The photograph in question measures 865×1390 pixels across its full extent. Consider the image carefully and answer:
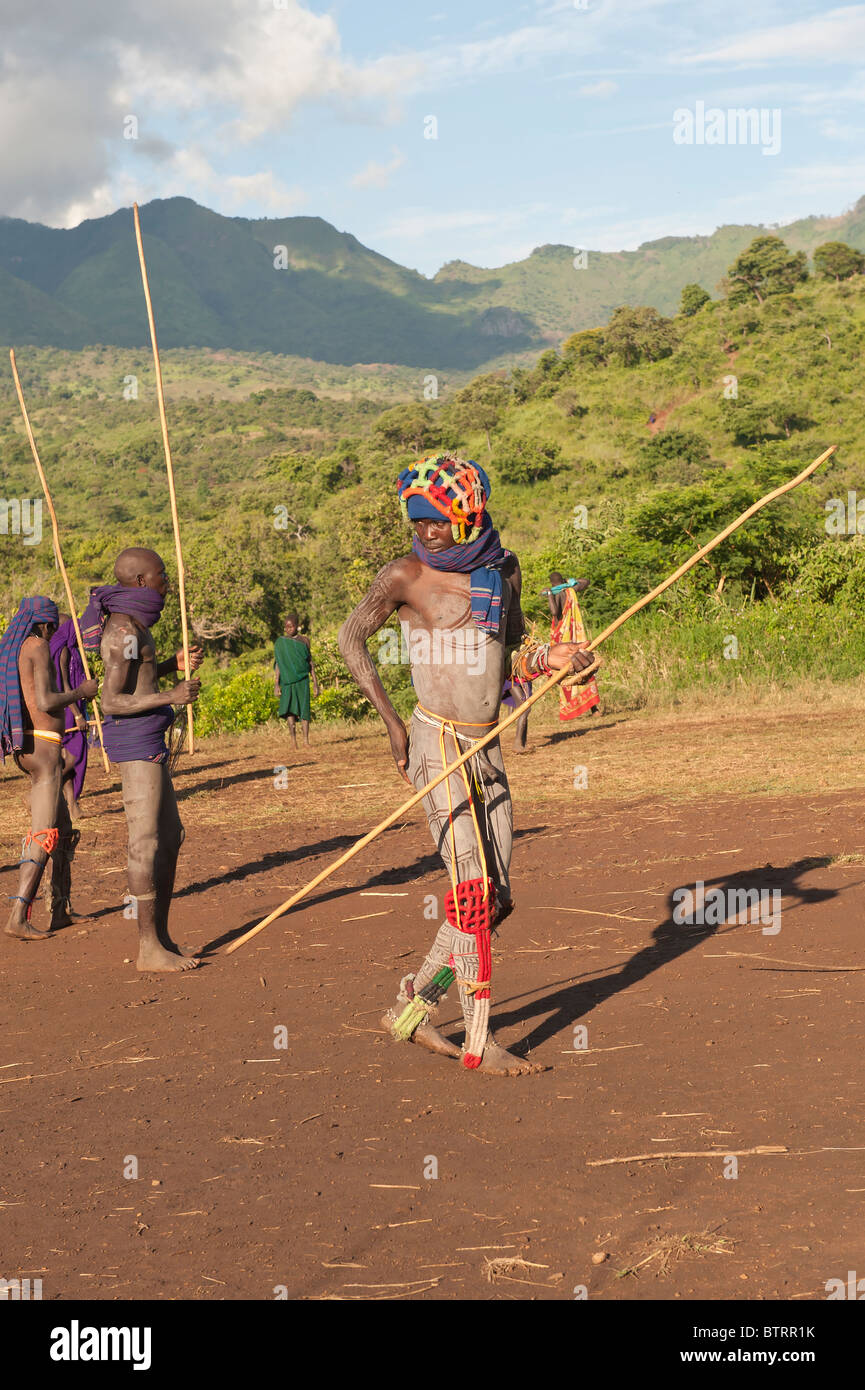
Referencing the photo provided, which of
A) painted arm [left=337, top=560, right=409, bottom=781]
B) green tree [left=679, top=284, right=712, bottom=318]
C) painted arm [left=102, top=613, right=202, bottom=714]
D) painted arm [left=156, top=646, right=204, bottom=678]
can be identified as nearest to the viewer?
painted arm [left=337, top=560, right=409, bottom=781]

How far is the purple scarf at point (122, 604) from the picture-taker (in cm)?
627

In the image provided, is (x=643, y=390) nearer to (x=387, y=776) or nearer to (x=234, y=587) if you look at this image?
(x=234, y=587)

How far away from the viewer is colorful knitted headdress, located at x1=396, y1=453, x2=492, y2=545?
15.1ft

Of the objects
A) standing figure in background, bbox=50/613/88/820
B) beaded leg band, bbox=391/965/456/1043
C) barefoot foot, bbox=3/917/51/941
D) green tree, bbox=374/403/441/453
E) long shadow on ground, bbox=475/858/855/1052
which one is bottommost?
barefoot foot, bbox=3/917/51/941

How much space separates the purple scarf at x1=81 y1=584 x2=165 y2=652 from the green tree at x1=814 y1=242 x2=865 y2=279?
7336 centimetres

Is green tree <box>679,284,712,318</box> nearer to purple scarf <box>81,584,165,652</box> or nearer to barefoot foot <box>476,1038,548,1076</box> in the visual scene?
purple scarf <box>81,584,165,652</box>

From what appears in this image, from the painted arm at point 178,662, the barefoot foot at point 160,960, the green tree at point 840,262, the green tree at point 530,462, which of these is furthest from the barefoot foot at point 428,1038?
the green tree at point 840,262

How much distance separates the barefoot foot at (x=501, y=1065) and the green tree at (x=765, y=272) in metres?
72.3

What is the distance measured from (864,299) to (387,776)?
194 feet

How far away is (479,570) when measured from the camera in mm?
4730

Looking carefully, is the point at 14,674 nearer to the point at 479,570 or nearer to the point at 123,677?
the point at 123,677

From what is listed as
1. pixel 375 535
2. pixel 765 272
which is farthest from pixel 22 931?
pixel 765 272

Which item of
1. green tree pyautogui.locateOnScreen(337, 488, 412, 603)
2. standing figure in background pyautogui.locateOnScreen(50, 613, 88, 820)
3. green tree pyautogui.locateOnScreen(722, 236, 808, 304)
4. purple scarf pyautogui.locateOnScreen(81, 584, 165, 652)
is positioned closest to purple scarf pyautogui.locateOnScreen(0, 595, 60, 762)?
standing figure in background pyautogui.locateOnScreen(50, 613, 88, 820)

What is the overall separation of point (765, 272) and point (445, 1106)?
7480cm
